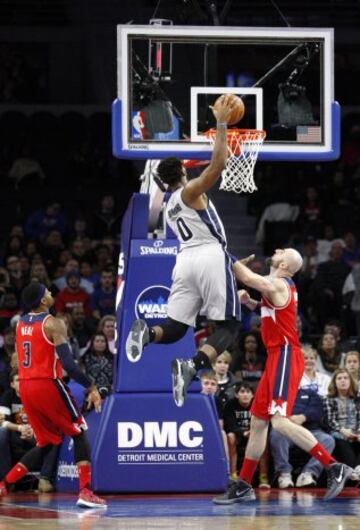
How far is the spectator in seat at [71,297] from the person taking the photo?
16.8 m

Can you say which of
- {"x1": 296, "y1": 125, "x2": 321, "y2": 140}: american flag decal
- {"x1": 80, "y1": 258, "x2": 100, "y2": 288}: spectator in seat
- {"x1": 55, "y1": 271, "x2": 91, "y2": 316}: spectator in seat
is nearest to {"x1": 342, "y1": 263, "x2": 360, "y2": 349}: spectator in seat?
{"x1": 80, "y1": 258, "x2": 100, "y2": 288}: spectator in seat

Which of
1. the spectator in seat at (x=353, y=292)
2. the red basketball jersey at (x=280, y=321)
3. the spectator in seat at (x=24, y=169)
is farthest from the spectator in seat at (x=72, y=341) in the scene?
the spectator in seat at (x=24, y=169)

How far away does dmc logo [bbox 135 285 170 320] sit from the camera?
1212cm

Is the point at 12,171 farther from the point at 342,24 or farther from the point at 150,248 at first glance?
the point at 150,248

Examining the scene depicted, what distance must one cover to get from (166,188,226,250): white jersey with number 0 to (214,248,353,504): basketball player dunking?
26.2 inches

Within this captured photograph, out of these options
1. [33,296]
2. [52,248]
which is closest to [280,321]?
[33,296]

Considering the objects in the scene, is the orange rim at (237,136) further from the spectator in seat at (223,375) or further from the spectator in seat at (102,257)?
the spectator in seat at (102,257)

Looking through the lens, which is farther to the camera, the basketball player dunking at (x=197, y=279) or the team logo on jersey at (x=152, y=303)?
the team logo on jersey at (x=152, y=303)

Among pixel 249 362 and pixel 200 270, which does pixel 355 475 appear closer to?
pixel 249 362

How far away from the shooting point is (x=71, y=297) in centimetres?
1692

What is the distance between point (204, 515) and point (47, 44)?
666 inches

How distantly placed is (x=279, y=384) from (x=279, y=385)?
0.4 inches

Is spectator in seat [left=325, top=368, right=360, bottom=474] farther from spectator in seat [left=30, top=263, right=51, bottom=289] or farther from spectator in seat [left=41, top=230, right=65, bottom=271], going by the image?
spectator in seat [left=41, top=230, right=65, bottom=271]

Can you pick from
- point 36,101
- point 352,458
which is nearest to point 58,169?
point 36,101
